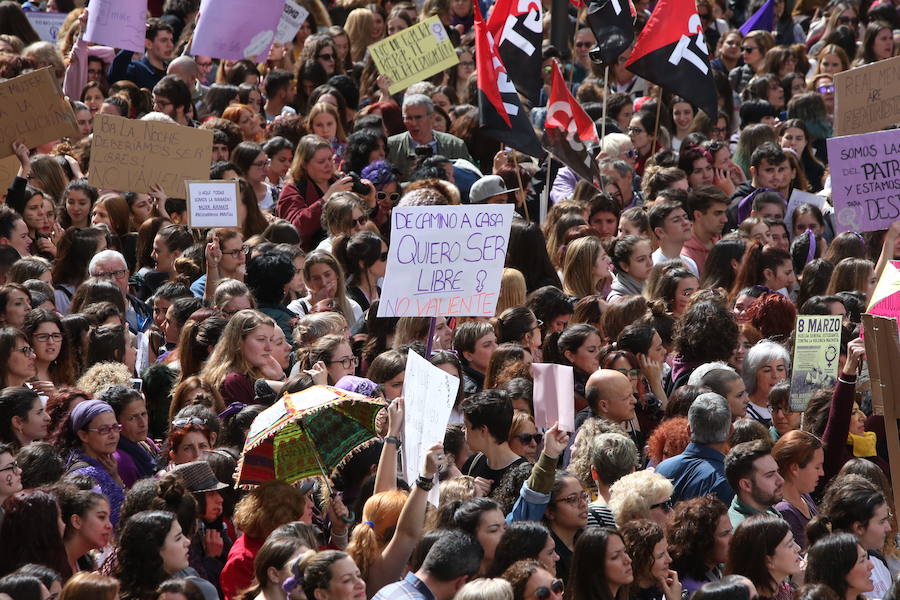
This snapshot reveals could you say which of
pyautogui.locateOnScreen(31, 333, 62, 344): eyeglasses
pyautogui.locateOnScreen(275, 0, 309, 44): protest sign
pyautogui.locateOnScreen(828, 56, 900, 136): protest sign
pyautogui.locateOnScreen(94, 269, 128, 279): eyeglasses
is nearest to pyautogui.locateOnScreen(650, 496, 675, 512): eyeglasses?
pyautogui.locateOnScreen(31, 333, 62, 344): eyeglasses

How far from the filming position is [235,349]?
8.72 meters

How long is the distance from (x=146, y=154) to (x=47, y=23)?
646 centimetres

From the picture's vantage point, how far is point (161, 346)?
1007 centimetres

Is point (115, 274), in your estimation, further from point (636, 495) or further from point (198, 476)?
point (636, 495)

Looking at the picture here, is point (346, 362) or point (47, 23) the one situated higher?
point (47, 23)

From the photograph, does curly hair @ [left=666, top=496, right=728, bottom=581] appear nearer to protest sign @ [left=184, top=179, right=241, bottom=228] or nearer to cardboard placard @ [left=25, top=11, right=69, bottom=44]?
protest sign @ [left=184, top=179, right=241, bottom=228]

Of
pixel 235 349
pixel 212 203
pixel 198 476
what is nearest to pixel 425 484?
pixel 198 476

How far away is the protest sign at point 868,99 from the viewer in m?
11.8

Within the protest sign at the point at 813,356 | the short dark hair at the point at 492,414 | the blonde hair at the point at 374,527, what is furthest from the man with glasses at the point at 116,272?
the protest sign at the point at 813,356

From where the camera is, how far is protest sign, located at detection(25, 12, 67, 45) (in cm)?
1722

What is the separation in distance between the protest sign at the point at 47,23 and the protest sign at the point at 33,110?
582cm

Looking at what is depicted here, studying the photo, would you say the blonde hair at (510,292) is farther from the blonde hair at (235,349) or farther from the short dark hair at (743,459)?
the short dark hair at (743,459)

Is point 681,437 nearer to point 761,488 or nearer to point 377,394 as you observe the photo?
point 761,488

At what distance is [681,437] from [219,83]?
8161mm
